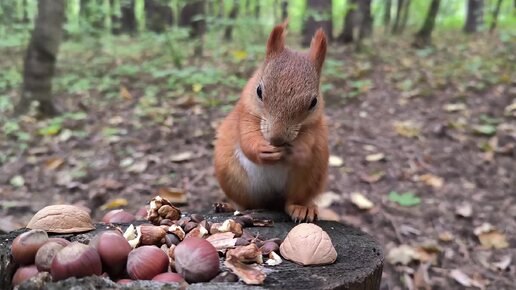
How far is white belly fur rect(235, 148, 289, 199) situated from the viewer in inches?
77.5

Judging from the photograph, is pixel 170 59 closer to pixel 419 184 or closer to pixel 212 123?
pixel 212 123

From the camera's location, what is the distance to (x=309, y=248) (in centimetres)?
140

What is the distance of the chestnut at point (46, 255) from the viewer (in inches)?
47.3

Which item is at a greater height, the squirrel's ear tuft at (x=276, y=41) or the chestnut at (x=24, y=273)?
the squirrel's ear tuft at (x=276, y=41)

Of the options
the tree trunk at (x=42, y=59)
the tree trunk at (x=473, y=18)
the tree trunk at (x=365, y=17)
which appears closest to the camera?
the tree trunk at (x=42, y=59)

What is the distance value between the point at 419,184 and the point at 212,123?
1.91 meters

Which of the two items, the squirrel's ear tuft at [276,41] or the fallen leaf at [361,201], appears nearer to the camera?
the squirrel's ear tuft at [276,41]

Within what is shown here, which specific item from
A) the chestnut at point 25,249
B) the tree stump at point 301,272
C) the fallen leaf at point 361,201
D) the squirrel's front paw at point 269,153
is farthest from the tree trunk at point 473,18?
the chestnut at point 25,249

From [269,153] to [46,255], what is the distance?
83 cm

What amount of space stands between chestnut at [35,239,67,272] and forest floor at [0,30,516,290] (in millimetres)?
1375

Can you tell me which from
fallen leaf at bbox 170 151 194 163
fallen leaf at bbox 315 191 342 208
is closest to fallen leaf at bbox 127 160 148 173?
fallen leaf at bbox 170 151 194 163

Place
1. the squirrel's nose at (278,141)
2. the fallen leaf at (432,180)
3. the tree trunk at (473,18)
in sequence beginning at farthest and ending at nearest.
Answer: the tree trunk at (473,18) < the fallen leaf at (432,180) < the squirrel's nose at (278,141)

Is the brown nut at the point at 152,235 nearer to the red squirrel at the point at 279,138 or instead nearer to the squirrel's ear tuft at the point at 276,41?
the red squirrel at the point at 279,138

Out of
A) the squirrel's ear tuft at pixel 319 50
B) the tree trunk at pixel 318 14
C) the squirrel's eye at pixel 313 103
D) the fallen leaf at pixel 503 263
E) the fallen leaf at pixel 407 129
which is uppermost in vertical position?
the tree trunk at pixel 318 14
